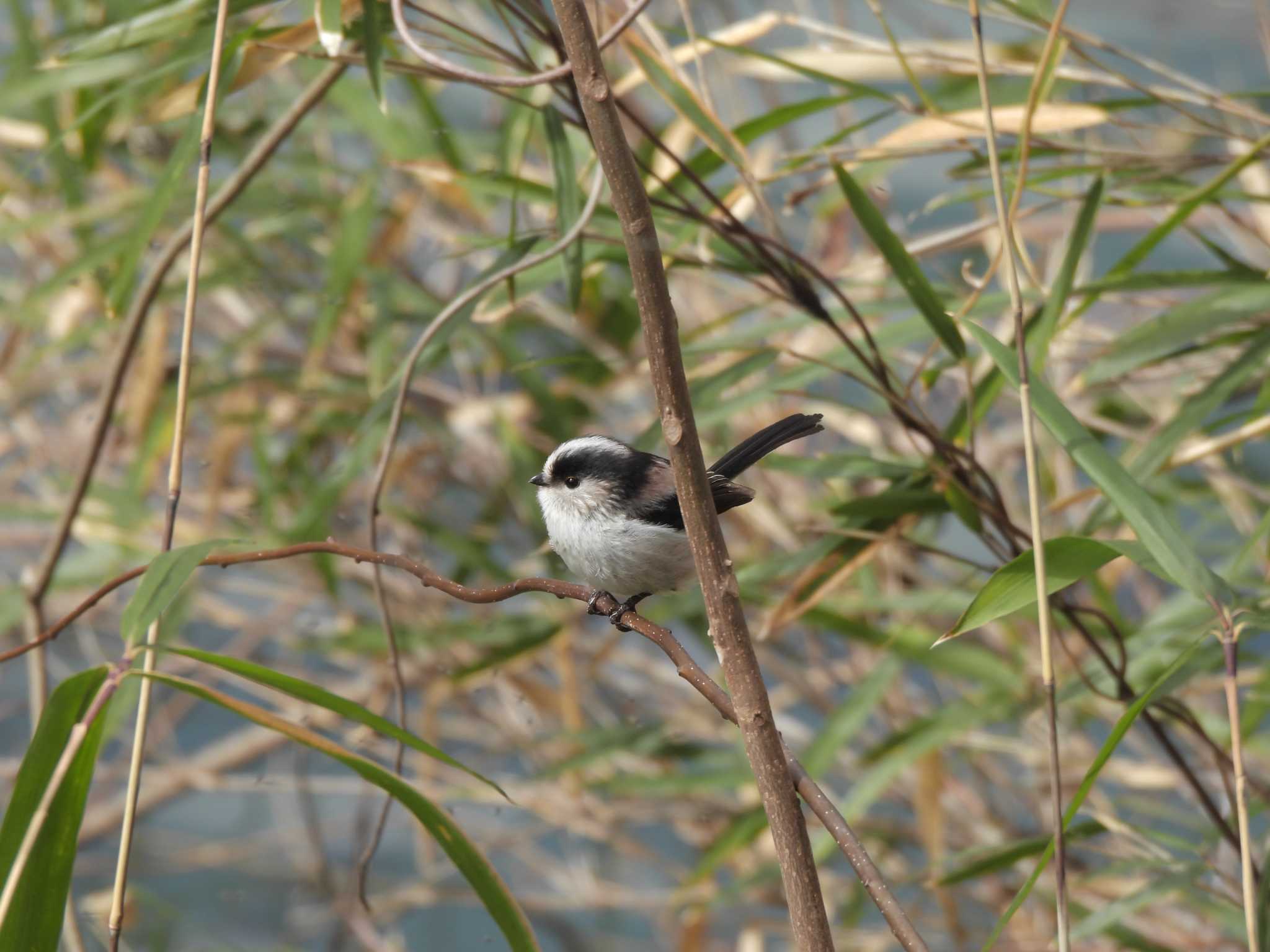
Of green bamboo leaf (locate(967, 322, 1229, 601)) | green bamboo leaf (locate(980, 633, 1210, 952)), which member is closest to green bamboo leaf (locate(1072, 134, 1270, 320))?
green bamboo leaf (locate(967, 322, 1229, 601))

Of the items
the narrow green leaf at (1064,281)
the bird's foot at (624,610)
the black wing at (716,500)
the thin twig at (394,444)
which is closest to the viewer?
the thin twig at (394,444)

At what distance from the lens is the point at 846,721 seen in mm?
1851

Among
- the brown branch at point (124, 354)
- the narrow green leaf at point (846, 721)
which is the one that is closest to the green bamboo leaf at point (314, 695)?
the brown branch at point (124, 354)

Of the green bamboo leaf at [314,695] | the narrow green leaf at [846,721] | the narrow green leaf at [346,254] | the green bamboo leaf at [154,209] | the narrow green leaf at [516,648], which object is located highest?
the narrow green leaf at [346,254]

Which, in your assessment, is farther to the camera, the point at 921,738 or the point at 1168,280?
the point at 921,738

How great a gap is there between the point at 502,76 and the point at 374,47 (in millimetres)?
379

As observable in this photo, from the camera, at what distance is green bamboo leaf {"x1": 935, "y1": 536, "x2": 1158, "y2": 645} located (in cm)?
96

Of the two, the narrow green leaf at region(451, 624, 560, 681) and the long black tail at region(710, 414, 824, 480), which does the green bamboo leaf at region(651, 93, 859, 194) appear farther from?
the narrow green leaf at region(451, 624, 560, 681)

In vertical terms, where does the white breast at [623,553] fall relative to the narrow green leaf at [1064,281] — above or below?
below

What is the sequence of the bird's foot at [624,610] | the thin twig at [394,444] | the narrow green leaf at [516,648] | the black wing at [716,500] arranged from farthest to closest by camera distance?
the narrow green leaf at [516,648] < the black wing at [716,500] < the bird's foot at [624,610] < the thin twig at [394,444]

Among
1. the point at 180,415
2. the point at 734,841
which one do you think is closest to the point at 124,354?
the point at 180,415

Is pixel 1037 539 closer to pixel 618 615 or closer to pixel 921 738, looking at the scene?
pixel 618 615

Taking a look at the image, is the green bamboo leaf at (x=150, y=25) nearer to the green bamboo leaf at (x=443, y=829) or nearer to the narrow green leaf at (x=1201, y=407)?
the green bamboo leaf at (x=443, y=829)

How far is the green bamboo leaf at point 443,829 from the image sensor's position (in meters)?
0.84
